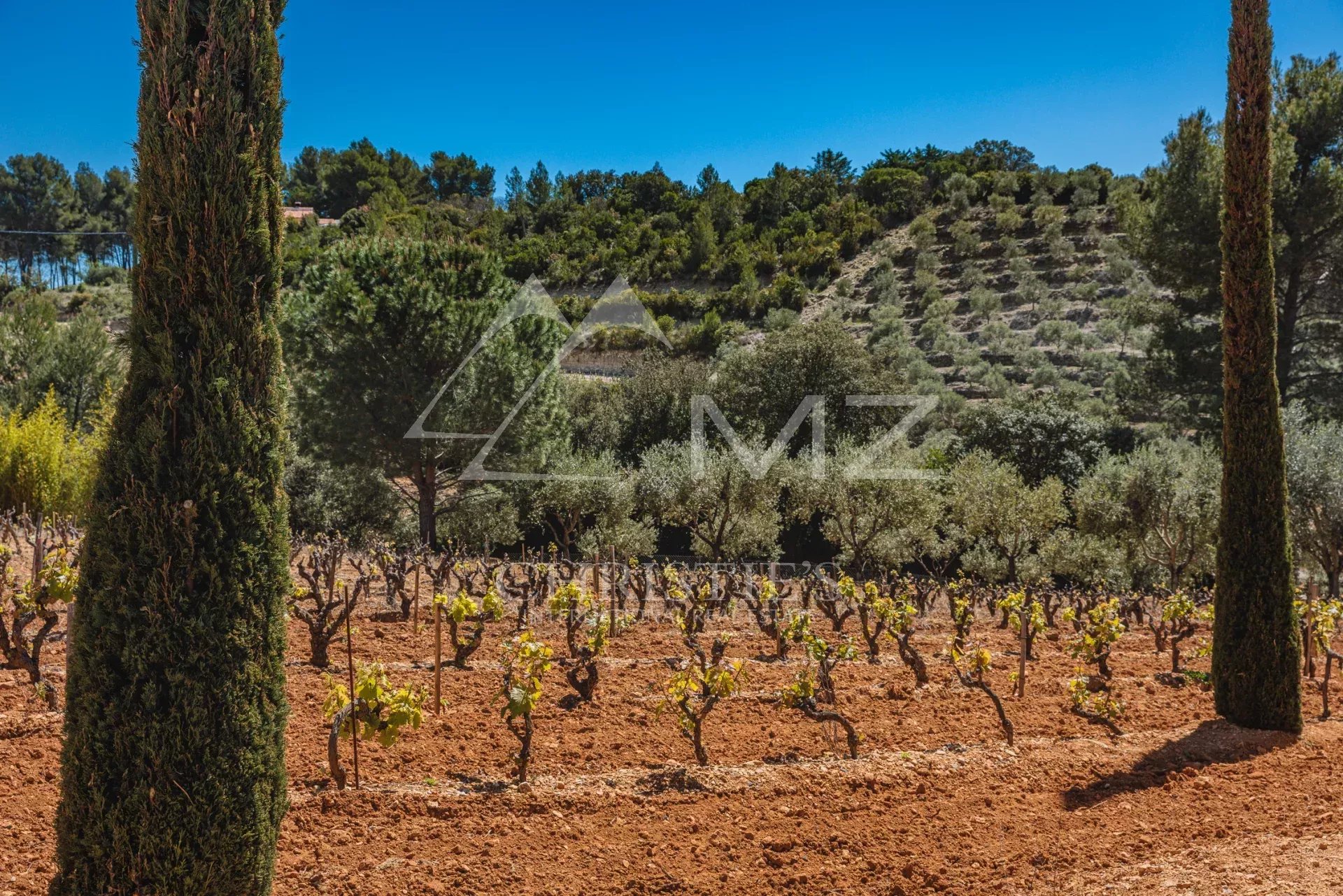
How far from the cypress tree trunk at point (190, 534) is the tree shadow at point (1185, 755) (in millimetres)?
4727

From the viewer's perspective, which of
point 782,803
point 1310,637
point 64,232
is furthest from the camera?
point 64,232

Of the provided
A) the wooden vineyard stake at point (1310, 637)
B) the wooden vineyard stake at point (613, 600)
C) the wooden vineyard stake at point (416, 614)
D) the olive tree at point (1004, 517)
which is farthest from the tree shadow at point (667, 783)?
the olive tree at point (1004, 517)

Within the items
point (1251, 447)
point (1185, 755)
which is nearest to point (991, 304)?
point (1251, 447)

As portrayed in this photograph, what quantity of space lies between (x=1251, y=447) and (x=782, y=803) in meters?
5.35

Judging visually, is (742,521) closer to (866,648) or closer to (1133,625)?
(1133,625)

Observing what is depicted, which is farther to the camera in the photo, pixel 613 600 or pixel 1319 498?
pixel 1319 498

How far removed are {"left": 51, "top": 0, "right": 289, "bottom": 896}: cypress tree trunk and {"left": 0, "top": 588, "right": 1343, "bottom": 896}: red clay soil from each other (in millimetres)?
788

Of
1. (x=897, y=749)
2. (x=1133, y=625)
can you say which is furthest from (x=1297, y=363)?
(x=897, y=749)

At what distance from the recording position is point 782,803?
518 cm

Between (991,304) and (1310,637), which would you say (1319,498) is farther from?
(991,304)

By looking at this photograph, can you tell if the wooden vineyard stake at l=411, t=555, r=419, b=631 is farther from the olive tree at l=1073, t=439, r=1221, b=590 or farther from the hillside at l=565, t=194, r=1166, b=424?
the hillside at l=565, t=194, r=1166, b=424

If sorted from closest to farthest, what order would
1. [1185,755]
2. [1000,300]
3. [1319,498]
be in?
[1185,755] < [1319,498] < [1000,300]

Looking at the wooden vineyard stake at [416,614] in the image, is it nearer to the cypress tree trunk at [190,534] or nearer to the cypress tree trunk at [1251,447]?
the cypress tree trunk at [190,534]

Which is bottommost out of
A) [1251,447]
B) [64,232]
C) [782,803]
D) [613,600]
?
[782,803]
